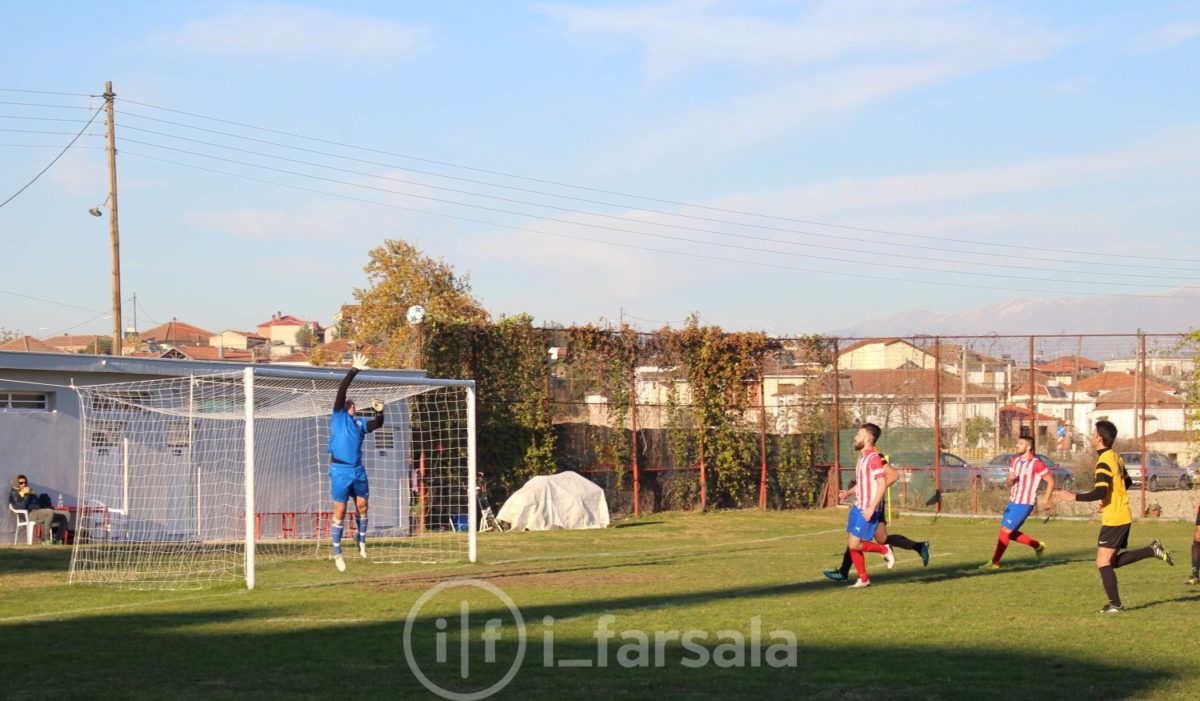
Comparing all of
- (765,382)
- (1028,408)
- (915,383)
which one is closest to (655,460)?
(765,382)

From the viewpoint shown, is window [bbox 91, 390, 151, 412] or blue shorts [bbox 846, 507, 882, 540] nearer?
blue shorts [bbox 846, 507, 882, 540]

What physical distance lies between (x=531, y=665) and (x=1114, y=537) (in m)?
6.36

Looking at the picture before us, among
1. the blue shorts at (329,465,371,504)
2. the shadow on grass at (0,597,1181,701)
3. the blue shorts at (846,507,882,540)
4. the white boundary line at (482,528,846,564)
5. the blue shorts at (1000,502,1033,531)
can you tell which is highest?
the blue shorts at (329,465,371,504)

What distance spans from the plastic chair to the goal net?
2.88 ft

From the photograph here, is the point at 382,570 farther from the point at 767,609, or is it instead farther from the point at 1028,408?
the point at 1028,408

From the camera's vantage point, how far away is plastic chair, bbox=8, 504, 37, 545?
21031mm

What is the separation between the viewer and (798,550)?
20.2m

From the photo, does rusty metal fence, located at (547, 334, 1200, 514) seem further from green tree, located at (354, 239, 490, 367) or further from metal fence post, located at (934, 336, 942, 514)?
green tree, located at (354, 239, 490, 367)

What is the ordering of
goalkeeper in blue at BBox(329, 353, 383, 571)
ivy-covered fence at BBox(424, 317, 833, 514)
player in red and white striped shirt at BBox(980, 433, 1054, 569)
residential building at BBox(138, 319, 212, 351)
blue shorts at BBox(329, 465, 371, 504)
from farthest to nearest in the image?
residential building at BBox(138, 319, 212, 351) → ivy-covered fence at BBox(424, 317, 833, 514) → player in red and white striped shirt at BBox(980, 433, 1054, 569) → blue shorts at BBox(329, 465, 371, 504) → goalkeeper in blue at BBox(329, 353, 383, 571)

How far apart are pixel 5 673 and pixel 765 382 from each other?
24.4 meters

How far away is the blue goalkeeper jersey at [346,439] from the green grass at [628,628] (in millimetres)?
1515

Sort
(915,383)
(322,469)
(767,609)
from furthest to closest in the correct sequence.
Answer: (915,383) < (322,469) < (767,609)

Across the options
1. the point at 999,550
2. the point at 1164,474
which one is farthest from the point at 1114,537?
the point at 1164,474

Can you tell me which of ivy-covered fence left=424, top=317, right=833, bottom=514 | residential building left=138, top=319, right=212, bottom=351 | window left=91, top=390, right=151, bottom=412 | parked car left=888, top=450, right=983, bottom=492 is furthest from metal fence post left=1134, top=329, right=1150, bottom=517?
residential building left=138, top=319, right=212, bottom=351
